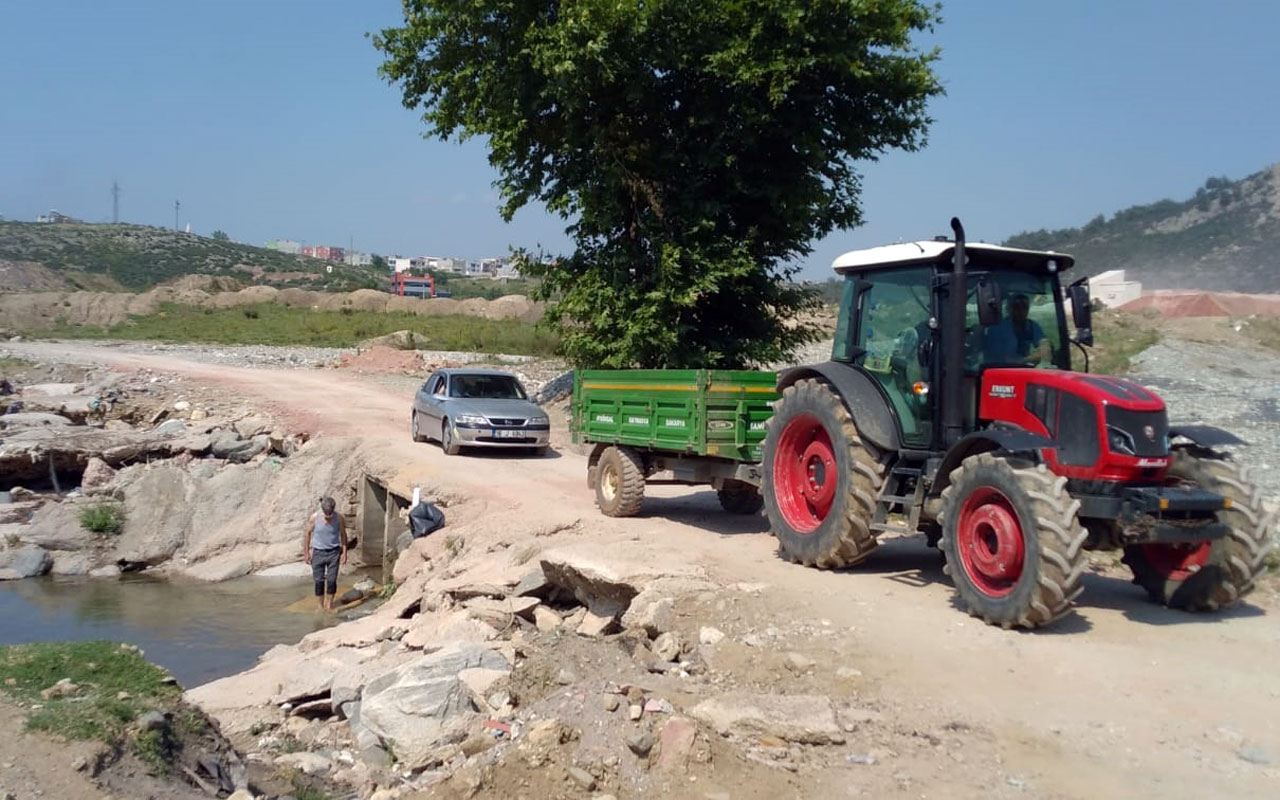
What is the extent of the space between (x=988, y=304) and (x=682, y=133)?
480 inches

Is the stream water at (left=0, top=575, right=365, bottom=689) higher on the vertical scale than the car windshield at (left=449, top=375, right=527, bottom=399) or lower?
lower

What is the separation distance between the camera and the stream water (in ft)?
41.2

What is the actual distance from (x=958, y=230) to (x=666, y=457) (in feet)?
16.5

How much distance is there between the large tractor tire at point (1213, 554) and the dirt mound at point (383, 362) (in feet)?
89.0

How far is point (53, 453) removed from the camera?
67.2 ft

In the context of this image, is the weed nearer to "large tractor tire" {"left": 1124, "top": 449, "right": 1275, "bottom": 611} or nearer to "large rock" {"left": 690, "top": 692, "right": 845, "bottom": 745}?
"large rock" {"left": 690, "top": 692, "right": 845, "bottom": 745}

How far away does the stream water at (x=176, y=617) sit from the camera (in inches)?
495

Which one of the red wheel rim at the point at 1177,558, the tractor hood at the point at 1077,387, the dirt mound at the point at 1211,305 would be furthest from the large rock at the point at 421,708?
the dirt mound at the point at 1211,305

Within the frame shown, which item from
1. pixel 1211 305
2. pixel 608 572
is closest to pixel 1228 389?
pixel 1211 305

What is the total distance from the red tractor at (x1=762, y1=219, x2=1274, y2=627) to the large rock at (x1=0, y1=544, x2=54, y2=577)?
12656 mm

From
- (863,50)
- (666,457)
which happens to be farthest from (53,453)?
(863,50)

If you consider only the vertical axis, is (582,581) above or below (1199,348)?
below

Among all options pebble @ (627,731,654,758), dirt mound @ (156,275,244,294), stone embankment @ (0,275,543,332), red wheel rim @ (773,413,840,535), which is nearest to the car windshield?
red wheel rim @ (773,413,840,535)

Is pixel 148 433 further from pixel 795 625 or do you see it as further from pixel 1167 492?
pixel 1167 492
